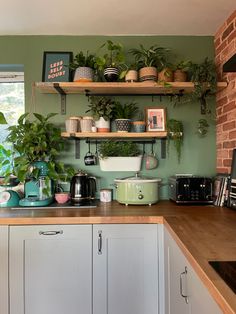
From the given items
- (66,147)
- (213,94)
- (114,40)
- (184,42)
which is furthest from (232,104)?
(66,147)

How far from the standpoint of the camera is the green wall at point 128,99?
7.81 feet

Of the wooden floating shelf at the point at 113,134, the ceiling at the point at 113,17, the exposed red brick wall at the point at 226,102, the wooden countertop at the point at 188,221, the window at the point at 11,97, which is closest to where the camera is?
the wooden countertop at the point at 188,221

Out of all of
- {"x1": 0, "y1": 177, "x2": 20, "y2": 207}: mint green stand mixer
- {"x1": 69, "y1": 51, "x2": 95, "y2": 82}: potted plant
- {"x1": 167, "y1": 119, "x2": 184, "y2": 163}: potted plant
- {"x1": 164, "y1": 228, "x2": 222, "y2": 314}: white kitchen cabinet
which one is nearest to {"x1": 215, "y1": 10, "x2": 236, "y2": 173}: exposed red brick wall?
{"x1": 167, "y1": 119, "x2": 184, "y2": 163}: potted plant

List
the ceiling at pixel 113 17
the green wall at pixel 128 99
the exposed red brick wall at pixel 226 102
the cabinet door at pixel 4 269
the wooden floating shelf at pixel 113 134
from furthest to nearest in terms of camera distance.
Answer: the green wall at pixel 128 99 → the wooden floating shelf at pixel 113 134 → the exposed red brick wall at pixel 226 102 → the ceiling at pixel 113 17 → the cabinet door at pixel 4 269

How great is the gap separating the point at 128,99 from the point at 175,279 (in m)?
1.52

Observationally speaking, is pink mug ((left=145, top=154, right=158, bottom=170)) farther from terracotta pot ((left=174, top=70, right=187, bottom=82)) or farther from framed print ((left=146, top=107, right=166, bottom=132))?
terracotta pot ((left=174, top=70, right=187, bottom=82))

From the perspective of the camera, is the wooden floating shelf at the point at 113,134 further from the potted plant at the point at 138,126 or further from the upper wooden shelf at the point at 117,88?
the upper wooden shelf at the point at 117,88

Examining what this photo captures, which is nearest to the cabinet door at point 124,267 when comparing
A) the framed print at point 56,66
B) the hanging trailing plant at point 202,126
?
the hanging trailing plant at point 202,126

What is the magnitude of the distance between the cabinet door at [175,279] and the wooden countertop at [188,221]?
0.09 metres

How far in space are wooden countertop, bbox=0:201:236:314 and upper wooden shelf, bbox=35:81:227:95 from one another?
3.02 ft

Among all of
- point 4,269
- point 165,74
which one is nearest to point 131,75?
point 165,74

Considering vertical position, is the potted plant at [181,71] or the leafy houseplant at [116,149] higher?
the potted plant at [181,71]

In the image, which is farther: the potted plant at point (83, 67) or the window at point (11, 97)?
the window at point (11, 97)

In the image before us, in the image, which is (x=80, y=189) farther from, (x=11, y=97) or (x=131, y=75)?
(x=11, y=97)
